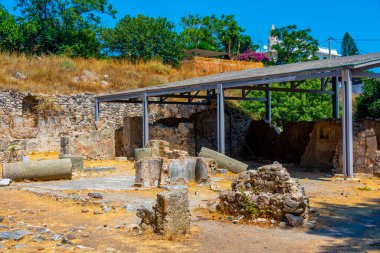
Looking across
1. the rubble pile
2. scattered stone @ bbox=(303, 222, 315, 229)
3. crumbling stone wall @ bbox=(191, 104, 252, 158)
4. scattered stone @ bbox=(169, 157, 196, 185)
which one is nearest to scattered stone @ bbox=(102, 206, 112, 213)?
the rubble pile

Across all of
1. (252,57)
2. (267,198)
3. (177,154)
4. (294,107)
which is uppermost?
(252,57)

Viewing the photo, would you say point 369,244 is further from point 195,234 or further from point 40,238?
point 40,238

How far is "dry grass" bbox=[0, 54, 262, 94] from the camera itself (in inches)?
1112

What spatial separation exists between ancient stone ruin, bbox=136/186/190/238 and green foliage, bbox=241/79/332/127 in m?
23.9

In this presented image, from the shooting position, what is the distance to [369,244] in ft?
22.1

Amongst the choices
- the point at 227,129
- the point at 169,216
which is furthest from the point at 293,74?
the point at 169,216

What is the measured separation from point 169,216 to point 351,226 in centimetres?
306

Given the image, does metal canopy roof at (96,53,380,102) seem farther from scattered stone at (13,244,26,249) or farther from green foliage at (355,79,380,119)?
scattered stone at (13,244,26,249)

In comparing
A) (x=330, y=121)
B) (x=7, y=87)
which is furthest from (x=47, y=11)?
(x=330, y=121)

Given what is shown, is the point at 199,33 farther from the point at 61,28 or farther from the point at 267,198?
the point at 267,198

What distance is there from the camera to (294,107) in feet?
104

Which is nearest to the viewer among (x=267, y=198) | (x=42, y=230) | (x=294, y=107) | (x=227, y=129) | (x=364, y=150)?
(x=42, y=230)

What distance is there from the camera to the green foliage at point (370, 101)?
27391 mm

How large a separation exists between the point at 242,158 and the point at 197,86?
5.77 meters
